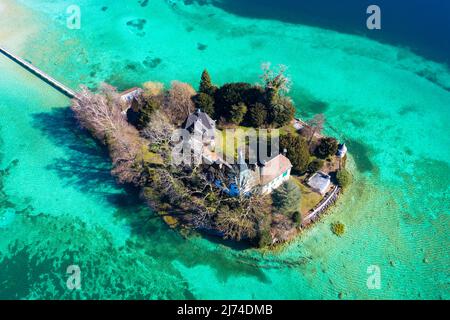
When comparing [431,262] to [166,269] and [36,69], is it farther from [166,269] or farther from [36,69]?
[36,69]

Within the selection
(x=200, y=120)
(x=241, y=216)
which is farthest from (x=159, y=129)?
(x=241, y=216)

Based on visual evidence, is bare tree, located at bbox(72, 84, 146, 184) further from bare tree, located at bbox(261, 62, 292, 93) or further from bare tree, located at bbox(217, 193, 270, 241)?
bare tree, located at bbox(261, 62, 292, 93)

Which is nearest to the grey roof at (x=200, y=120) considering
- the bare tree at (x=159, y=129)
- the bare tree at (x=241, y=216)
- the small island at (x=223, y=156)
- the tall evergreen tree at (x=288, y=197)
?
the small island at (x=223, y=156)

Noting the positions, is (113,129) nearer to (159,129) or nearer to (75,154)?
(159,129)

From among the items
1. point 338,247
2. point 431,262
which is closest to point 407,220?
point 431,262

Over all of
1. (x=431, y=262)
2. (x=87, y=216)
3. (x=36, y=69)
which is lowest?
(x=431, y=262)
